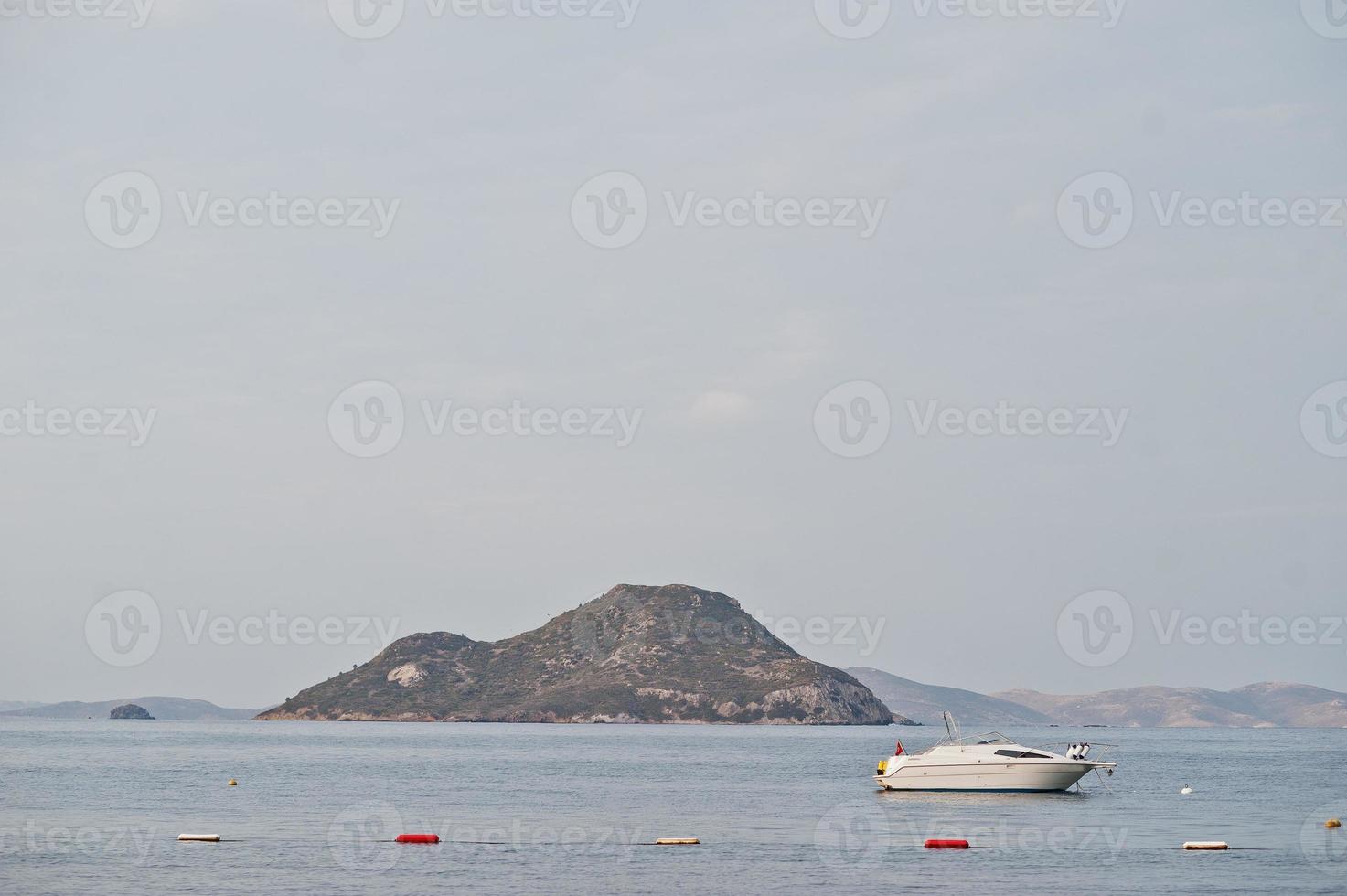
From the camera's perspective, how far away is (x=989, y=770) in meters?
104

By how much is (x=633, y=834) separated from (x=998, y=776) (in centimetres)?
3923

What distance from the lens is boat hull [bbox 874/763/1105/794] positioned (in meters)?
104

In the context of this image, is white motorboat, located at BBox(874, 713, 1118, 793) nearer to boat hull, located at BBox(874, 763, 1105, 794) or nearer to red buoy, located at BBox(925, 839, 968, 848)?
boat hull, located at BBox(874, 763, 1105, 794)

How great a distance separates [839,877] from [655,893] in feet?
30.6

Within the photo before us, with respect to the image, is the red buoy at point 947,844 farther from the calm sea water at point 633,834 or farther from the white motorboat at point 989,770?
the white motorboat at point 989,770

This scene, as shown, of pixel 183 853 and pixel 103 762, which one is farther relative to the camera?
pixel 103 762

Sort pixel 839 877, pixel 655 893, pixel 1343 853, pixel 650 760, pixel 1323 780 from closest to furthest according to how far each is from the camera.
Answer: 1. pixel 655 893
2. pixel 839 877
3. pixel 1343 853
4. pixel 1323 780
5. pixel 650 760

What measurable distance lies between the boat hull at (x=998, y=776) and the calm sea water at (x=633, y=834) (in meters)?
1.28

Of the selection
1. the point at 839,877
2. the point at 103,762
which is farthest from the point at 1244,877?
the point at 103,762

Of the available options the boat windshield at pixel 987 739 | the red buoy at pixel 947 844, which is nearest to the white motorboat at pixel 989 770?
the boat windshield at pixel 987 739

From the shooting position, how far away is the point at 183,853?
64938 millimetres

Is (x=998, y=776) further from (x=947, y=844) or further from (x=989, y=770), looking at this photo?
(x=947, y=844)

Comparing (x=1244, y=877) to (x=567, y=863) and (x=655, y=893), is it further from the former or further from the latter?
(x=567, y=863)

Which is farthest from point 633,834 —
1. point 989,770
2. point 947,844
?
point 989,770
